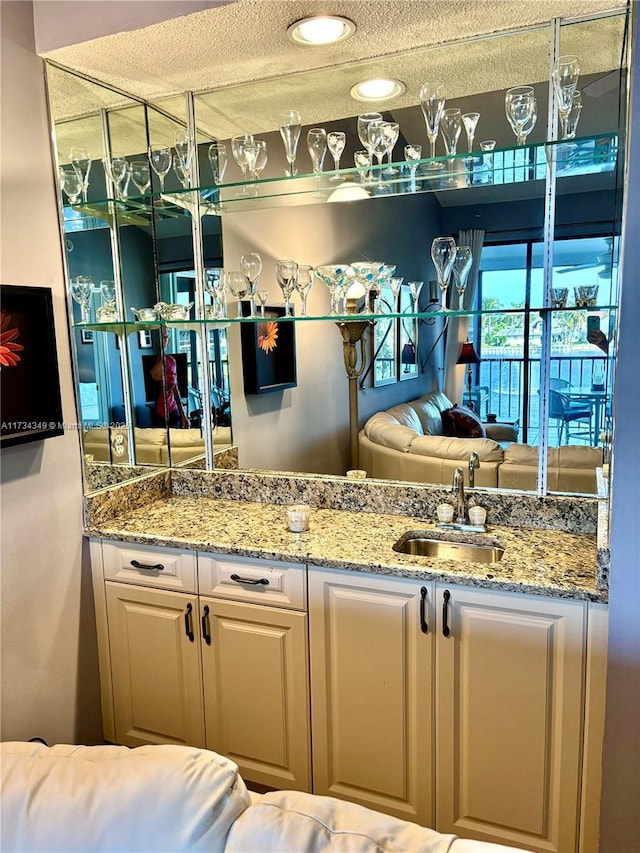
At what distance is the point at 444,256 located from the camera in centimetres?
215

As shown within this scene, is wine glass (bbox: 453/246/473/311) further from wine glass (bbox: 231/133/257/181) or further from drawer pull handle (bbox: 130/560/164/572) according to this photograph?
drawer pull handle (bbox: 130/560/164/572)

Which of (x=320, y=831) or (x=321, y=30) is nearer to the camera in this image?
(x=320, y=831)

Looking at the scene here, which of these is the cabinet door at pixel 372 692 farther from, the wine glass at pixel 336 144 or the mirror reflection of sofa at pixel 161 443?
the wine glass at pixel 336 144

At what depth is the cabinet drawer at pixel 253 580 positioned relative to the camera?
6.58 feet

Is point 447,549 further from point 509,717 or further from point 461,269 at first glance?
point 461,269

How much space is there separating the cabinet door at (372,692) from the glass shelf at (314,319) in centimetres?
91

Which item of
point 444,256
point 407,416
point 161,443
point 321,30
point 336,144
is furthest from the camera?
point 161,443

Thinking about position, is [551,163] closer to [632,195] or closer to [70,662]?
[632,195]

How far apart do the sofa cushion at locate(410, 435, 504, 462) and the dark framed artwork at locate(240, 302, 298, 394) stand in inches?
22.8

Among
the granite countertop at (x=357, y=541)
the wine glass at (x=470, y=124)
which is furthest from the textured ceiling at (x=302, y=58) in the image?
the granite countertop at (x=357, y=541)

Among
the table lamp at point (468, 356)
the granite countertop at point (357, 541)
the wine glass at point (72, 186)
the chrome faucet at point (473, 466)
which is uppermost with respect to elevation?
the wine glass at point (72, 186)

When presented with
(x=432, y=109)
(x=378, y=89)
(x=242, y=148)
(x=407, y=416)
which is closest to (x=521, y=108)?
(x=432, y=109)

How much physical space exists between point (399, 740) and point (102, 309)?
191cm

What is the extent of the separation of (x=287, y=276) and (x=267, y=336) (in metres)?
0.30
